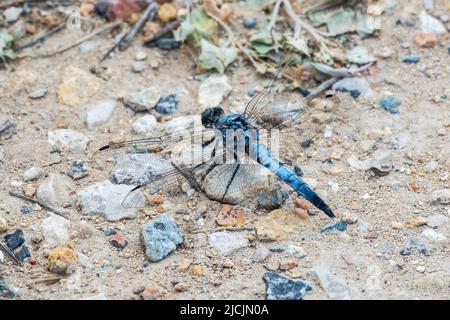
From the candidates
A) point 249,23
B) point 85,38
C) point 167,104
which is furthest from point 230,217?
point 85,38

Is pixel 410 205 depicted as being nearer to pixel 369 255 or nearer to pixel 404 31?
pixel 369 255

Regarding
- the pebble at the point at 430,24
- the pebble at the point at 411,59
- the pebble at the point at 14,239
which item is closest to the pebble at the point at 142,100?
the pebble at the point at 14,239

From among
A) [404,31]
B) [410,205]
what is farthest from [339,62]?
[410,205]

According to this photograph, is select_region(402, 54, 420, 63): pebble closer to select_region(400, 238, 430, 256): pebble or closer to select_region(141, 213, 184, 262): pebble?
select_region(400, 238, 430, 256): pebble

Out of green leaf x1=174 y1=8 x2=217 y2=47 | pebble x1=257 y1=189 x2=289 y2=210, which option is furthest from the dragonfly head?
green leaf x1=174 y1=8 x2=217 y2=47

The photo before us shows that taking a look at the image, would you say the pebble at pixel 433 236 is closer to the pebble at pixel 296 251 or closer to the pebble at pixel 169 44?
the pebble at pixel 296 251
